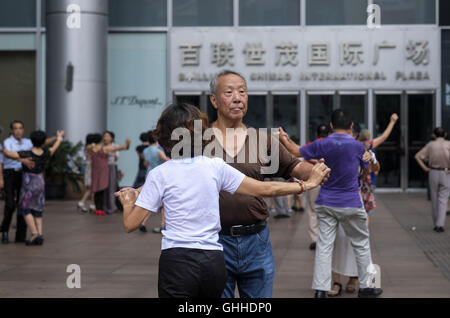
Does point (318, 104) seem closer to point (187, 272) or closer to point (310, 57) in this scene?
point (310, 57)

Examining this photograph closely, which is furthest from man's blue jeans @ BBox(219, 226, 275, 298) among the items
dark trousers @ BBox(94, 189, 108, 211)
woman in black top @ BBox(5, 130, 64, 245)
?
dark trousers @ BBox(94, 189, 108, 211)

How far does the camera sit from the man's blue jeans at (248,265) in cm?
441

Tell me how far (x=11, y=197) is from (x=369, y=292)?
638cm

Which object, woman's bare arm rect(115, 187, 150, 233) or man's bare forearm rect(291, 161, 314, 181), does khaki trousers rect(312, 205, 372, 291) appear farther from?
woman's bare arm rect(115, 187, 150, 233)

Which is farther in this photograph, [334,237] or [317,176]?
[334,237]

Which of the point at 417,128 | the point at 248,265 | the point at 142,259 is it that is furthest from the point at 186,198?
the point at 417,128

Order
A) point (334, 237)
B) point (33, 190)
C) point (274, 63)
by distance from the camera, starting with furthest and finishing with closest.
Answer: point (274, 63)
point (33, 190)
point (334, 237)

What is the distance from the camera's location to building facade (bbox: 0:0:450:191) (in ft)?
71.7

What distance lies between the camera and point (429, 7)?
21938mm

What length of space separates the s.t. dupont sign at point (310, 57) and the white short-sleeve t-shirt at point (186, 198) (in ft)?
60.0

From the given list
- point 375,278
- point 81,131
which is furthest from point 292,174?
point 81,131

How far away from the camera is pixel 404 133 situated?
71.5 feet

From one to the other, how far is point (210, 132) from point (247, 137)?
0.53m
